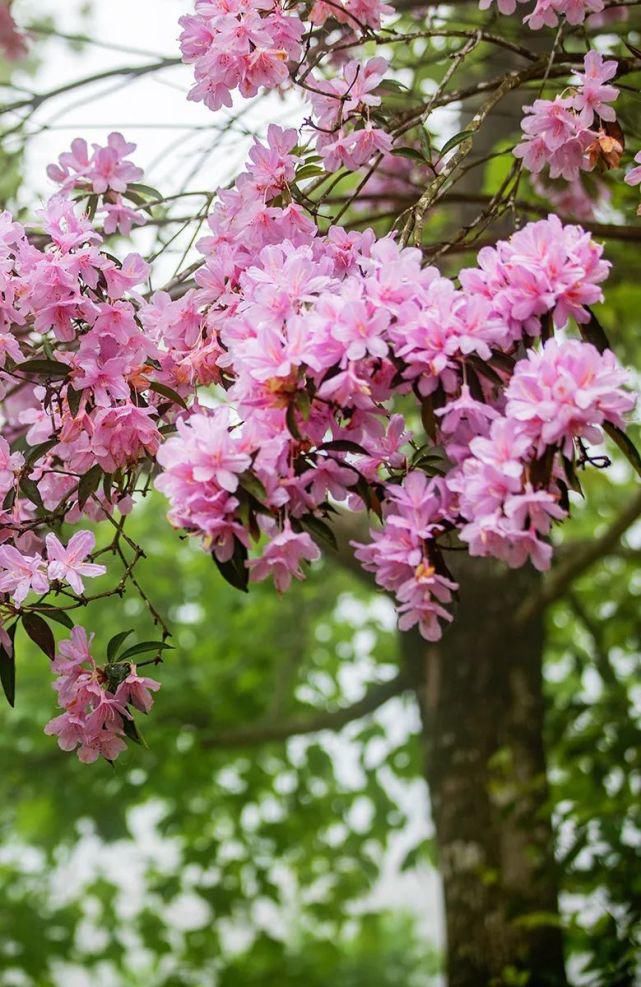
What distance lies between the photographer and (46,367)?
169 cm

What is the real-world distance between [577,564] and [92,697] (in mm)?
2354

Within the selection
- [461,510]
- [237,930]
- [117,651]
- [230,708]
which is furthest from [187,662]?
[461,510]

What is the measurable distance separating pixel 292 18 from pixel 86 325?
58 centimetres

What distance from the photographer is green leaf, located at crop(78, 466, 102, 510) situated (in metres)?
1.66

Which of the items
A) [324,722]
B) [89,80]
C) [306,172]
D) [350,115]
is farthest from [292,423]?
[324,722]

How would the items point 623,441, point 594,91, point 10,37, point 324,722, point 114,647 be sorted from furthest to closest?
point 324,722 < point 10,37 < point 594,91 < point 114,647 < point 623,441

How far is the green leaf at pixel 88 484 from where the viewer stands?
5.46 ft

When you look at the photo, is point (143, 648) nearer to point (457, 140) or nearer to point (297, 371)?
point (297, 371)

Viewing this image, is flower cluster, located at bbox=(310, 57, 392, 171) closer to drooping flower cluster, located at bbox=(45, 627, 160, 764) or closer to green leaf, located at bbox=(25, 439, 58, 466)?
green leaf, located at bbox=(25, 439, 58, 466)

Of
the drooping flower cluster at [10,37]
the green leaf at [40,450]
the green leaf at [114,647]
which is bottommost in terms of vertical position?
the green leaf at [114,647]

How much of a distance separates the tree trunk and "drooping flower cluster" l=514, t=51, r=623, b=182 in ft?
6.59

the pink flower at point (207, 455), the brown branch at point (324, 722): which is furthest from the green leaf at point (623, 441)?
the brown branch at point (324, 722)

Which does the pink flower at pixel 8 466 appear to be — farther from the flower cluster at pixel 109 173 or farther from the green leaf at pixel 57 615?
the flower cluster at pixel 109 173

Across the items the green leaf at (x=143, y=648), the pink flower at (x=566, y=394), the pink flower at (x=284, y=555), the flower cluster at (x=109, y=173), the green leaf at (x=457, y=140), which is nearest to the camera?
the pink flower at (x=566, y=394)
